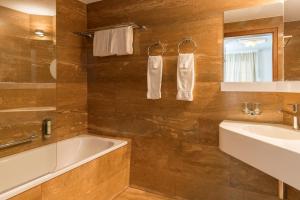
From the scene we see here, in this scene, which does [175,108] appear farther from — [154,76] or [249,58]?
[249,58]

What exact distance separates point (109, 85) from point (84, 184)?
3.78 feet

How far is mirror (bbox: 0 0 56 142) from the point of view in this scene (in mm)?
1813

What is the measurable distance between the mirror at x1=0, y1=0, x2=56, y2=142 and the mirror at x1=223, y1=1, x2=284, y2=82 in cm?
170

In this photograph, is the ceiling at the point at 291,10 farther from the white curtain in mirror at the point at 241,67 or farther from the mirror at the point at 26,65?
the mirror at the point at 26,65

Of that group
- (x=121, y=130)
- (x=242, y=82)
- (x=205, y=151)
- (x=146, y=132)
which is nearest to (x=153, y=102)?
(x=146, y=132)

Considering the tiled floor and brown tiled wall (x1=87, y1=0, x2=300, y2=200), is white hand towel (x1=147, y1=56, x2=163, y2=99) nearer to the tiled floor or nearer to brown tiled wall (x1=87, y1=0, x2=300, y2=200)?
brown tiled wall (x1=87, y1=0, x2=300, y2=200)

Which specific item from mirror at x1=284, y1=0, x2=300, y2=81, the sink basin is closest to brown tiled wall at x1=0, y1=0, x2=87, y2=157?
the sink basin

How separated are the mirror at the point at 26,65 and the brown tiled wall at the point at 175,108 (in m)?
0.60

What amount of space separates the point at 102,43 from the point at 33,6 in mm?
725

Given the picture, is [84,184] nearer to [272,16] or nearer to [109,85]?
[109,85]

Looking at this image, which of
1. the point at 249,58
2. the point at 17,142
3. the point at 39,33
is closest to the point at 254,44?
the point at 249,58

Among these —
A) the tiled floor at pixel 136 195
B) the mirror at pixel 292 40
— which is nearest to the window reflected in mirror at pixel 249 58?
the mirror at pixel 292 40

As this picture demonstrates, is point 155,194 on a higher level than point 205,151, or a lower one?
lower

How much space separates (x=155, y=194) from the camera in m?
2.24
